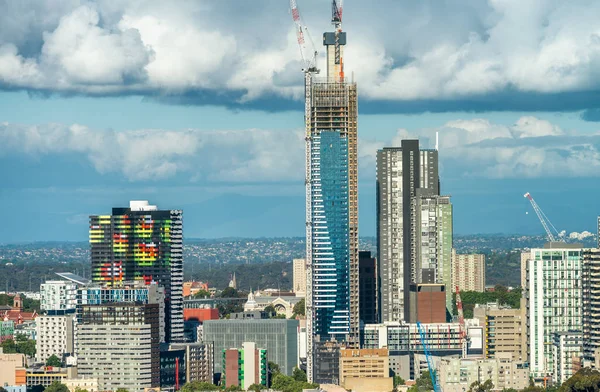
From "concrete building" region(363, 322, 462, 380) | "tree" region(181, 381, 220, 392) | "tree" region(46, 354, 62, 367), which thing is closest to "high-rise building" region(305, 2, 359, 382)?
"concrete building" region(363, 322, 462, 380)

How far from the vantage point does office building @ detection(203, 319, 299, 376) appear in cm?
18850

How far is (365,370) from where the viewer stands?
168250 mm

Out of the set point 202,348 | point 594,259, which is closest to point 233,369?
point 202,348

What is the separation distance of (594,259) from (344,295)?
26501 millimetres

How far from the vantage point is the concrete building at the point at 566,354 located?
161 m

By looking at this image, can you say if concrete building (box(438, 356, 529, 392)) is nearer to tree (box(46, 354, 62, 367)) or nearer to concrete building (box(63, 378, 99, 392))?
concrete building (box(63, 378, 99, 392))

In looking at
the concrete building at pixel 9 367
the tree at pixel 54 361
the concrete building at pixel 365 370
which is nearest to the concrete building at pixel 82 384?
the concrete building at pixel 9 367

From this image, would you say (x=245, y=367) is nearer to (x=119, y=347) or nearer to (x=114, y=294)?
(x=119, y=347)

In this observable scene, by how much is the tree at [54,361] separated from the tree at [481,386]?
159 ft

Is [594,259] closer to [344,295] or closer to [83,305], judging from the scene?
[344,295]

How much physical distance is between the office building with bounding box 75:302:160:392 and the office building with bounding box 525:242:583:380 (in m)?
35.4

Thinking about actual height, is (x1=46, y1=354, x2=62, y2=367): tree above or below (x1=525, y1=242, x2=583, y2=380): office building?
below

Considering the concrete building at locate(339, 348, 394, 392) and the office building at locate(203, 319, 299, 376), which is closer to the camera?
the concrete building at locate(339, 348, 394, 392)

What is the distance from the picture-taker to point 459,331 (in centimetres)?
19050
